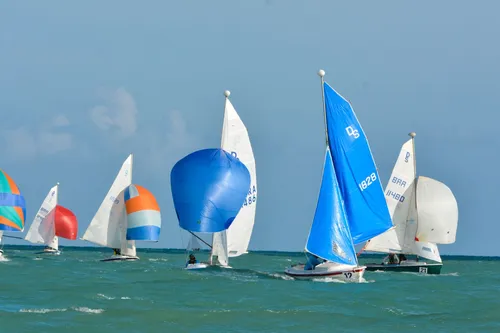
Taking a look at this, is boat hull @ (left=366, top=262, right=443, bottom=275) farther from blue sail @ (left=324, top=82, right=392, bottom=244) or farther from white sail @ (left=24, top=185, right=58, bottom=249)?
white sail @ (left=24, top=185, right=58, bottom=249)

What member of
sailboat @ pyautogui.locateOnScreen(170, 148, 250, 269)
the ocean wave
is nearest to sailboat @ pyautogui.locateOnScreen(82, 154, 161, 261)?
sailboat @ pyautogui.locateOnScreen(170, 148, 250, 269)

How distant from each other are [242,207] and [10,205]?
23.2 metres

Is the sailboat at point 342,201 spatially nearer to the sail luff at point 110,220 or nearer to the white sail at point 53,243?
the sail luff at point 110,220

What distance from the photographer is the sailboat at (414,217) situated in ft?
200

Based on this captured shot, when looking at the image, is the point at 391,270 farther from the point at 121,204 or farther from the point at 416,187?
the point at 121,204

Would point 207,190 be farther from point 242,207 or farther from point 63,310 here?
point 63,310

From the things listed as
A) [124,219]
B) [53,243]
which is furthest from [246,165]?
[53,243]

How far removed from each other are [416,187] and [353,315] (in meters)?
30.1

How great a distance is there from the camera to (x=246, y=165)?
54594 mm

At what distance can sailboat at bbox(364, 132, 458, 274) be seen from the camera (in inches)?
2404

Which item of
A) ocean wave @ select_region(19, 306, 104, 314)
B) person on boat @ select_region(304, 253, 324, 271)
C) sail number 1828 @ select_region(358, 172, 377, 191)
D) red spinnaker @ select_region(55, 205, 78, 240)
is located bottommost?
ocean wave @ select_region(19, 306, 104, 314)

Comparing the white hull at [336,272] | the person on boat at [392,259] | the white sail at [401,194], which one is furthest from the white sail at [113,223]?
the white hull at [336,272]

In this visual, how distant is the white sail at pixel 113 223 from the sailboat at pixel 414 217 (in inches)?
781

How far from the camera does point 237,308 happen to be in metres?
34.6
